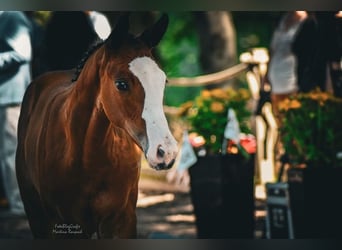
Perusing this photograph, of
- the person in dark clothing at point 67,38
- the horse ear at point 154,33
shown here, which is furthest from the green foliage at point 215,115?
the horse ear at point 154,33

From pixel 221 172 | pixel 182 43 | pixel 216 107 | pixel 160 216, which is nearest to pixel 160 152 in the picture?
pixel 221 172

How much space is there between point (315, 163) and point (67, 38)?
1743mm

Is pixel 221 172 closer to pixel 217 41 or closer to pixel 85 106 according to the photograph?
pixel 85 106

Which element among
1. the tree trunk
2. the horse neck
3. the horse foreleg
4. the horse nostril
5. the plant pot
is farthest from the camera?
the tree trunk

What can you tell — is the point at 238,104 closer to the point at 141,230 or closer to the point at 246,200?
the point at 246,200

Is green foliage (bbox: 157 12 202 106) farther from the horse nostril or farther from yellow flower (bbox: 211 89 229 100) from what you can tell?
the horse nostril

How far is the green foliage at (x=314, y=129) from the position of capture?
4637 millimetres

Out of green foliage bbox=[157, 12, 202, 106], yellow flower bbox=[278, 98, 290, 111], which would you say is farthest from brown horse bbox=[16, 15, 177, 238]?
green foliage bbox=[157, 12, 202, 106]

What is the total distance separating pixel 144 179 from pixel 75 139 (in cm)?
177

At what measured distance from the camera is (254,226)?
16.2 ft

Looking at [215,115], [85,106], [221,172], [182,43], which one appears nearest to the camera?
[85,106]

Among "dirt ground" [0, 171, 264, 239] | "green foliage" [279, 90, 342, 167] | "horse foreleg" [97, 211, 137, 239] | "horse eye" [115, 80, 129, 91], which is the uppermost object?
"horse eye" [115, 80, 129, 91]

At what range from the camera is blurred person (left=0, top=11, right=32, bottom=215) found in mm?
4422

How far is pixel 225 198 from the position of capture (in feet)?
16.0
